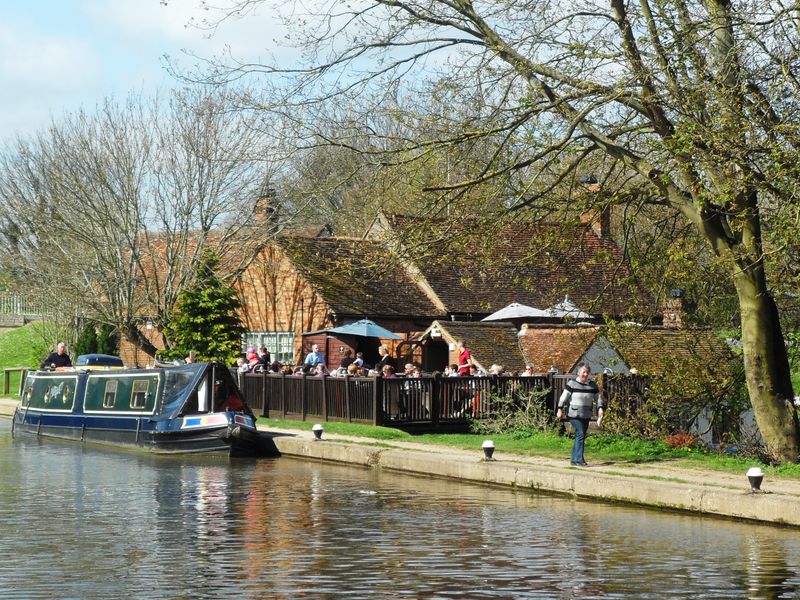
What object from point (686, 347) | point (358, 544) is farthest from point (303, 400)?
point (358, 544)

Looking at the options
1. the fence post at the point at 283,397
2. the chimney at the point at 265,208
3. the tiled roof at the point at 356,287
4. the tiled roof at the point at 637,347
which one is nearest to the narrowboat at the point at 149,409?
the fence post at the point at 283,397

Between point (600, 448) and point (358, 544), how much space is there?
9004 millimetres

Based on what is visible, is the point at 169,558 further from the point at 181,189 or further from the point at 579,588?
the point at 181,189

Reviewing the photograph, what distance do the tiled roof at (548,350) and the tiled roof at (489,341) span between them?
0.94 ft

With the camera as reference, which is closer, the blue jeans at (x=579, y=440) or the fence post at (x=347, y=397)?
the blue jeans at (x=579, y=440)

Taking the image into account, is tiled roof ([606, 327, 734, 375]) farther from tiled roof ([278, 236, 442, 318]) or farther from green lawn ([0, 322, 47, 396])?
green lawn ([0, 322, 47, 396])

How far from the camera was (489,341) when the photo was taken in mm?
32938

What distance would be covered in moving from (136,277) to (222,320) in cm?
410

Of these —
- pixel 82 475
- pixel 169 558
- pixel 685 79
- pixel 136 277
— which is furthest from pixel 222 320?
pixel 169 558

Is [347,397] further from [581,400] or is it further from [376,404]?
[581,400]

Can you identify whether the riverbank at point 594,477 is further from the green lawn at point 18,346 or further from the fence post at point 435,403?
the green lawn at point 18,346

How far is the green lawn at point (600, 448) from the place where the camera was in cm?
1809

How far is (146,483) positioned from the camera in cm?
1895

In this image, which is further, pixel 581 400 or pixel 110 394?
pixel 110 394
